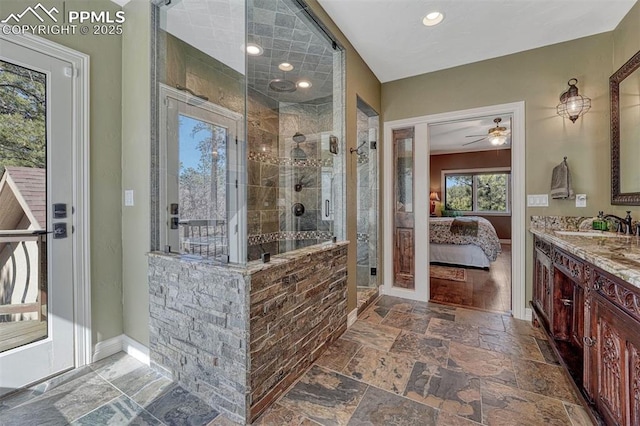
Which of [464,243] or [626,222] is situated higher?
[626,222]

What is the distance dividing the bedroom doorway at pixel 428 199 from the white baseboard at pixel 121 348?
8.58 feet

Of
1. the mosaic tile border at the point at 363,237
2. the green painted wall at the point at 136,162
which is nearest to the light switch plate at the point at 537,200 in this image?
the mosaic tile border at the point at 363,237

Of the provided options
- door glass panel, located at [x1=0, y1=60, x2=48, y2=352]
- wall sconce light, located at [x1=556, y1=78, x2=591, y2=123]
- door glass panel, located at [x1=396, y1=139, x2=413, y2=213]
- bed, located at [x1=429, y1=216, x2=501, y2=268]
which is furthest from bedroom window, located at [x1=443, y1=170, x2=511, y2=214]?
door glass panel, located at [x1=0, y1=60, x2=48, y2=352]

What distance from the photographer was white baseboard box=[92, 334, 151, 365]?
6.50 ft

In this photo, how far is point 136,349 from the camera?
2.04 meters

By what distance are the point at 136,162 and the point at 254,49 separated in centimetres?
127

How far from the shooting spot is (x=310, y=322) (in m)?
1.96

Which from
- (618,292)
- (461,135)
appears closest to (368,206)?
(618,292)

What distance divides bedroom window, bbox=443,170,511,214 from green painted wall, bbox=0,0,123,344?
803 centimetres

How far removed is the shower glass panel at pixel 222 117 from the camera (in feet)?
6.12

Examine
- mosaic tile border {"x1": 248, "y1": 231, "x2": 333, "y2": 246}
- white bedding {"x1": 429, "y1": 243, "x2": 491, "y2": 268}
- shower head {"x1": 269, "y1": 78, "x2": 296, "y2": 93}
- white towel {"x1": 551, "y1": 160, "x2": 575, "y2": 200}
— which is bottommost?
white bedding {"x1": 429, "y1": 243, "x2": 491, "y2": 268}

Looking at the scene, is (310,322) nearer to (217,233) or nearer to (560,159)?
(217,233)

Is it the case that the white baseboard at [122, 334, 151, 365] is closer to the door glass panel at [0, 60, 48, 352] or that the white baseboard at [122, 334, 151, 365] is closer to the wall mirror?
the door glass panel at [0, 60, 48, 352]

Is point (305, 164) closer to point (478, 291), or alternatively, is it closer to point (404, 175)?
point (404, 175)
